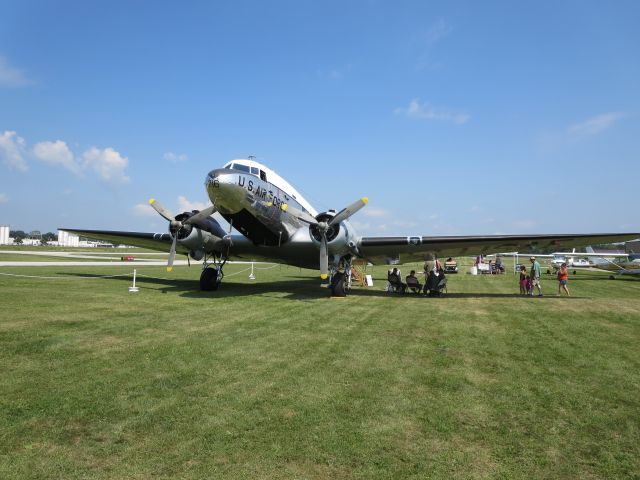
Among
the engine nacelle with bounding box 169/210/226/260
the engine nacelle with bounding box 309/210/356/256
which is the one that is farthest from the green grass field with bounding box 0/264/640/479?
the engine nacelle with bounding box 169/210/226/260

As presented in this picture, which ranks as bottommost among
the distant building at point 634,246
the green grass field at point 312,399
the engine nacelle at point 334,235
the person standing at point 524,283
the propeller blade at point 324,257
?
the green grass field at point 312,399

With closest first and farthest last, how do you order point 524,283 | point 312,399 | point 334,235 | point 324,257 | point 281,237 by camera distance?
point 312,399, point 324,257, point 334,235, point 281,237, point 524,283

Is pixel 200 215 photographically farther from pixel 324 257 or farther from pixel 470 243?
pixel 470 243

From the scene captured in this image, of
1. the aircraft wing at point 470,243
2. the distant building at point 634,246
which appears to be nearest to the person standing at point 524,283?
the aircraft wing at point 470,243

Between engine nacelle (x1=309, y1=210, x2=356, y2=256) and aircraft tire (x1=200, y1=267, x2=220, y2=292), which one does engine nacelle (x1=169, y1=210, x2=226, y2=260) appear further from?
engine nacelle (x1=309, y1=210, x2=356, y2=256)

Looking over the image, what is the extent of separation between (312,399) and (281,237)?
40.6 feet

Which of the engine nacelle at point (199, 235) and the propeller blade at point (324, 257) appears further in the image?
the engine nacelle at point (199, 235)

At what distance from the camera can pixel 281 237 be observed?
17250mm

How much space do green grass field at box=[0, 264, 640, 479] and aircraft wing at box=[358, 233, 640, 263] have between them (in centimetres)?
696

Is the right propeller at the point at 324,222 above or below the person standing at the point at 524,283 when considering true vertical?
above

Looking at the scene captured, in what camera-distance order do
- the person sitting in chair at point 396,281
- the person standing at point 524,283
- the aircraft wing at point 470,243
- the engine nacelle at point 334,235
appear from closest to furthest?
the aircraft wing at point 470,243 < the engine nacelle at point 334,235 < the person standing at point 524,283 < the person sitting in chair at point 396,281

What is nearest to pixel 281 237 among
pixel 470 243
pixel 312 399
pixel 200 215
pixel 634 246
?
pixel 200 215

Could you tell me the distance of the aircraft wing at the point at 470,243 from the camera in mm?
16384

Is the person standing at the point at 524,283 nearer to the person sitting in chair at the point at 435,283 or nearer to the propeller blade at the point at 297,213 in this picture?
the person sitting in chair at the point at 435,283
